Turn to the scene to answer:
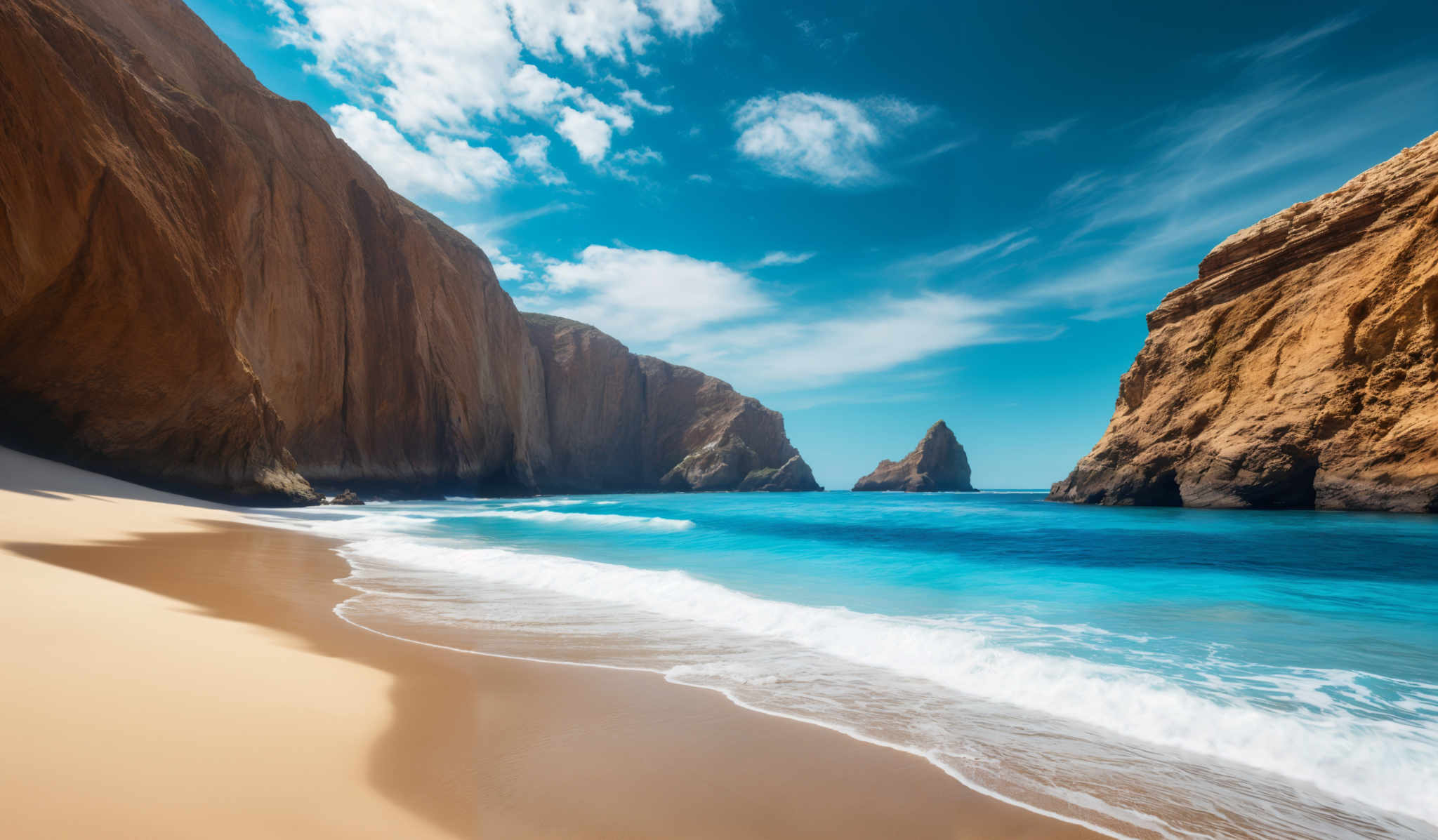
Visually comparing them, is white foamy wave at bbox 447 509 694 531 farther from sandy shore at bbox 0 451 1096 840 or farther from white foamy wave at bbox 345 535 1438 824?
sandy shore at bbox 0 451 1096 840

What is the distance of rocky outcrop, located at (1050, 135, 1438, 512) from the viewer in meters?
21.3

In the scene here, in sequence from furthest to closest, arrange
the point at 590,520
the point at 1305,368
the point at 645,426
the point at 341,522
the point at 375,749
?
the point at 645,426 < the point at 1305,368 < the point at 590,520 < the point at 341,522 < the point at 375,749

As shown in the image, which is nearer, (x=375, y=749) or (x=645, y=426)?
(x=375, y=749)

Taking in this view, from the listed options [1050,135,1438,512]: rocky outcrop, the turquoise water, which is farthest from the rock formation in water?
[1050,135,1438,512]: rocky outcrop

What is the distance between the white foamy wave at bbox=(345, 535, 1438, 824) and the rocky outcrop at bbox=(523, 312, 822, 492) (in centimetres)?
6295

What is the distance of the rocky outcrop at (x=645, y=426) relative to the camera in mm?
73000

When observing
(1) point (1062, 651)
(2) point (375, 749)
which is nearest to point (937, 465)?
(1) point (1062, 651)

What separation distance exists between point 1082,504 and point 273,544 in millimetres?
36049

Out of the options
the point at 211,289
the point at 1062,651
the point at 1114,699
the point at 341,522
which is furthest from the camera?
the point at 211,289

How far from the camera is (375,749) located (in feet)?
8.13

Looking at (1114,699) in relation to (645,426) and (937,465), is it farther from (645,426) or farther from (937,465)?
(937,465)

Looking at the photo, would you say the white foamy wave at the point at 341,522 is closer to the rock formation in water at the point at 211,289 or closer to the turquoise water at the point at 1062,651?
the turquoise water at the point at 1062,651

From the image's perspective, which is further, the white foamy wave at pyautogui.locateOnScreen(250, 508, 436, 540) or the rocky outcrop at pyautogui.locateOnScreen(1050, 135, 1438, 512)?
the rocky outcrop at pyautogui.locateOnScreen(1050, 135, 1438, 512)

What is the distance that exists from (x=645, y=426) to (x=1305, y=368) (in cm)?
6720
